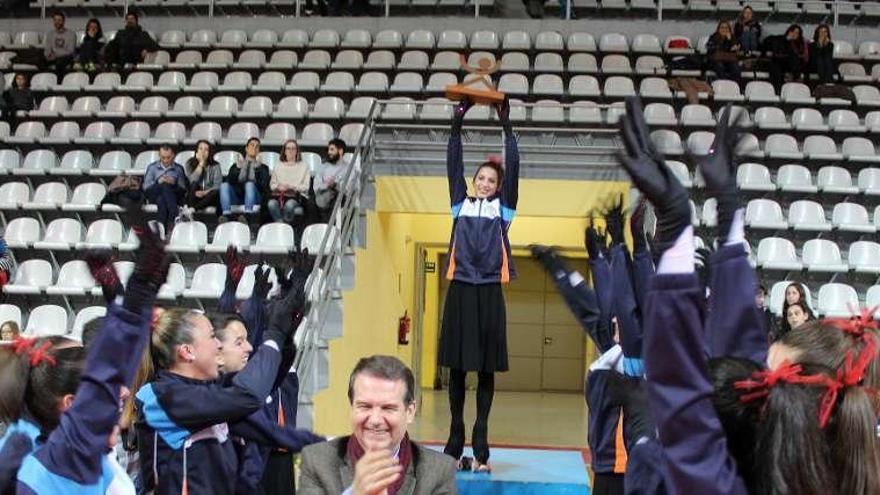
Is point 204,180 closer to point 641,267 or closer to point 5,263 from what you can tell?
point 5,263

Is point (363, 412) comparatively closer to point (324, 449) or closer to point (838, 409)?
point (324, 449)

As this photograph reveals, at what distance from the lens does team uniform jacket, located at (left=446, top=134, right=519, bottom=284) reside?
502cm

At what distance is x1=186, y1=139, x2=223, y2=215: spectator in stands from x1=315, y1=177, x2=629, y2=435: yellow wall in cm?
141

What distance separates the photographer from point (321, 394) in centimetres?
633

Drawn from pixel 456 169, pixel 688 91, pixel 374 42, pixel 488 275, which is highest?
pixel 374 42

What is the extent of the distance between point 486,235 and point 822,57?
7.83m

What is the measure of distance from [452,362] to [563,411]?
6.48m

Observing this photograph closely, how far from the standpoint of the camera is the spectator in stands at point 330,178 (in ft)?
27.0

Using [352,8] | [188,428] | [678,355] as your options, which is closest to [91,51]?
[352,8]

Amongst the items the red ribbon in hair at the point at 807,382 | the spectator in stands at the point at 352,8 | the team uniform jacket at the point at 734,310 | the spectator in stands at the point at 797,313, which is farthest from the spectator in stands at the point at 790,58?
the red ribbon in hair at the point at 807,382

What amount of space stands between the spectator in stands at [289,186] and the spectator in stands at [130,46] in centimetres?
438

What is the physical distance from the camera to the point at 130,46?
39.6 ft

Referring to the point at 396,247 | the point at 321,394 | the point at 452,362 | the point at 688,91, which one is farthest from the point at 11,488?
the point at 688,91

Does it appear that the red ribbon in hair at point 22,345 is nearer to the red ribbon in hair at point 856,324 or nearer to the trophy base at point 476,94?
the red ribbon in hair at point 856,324
